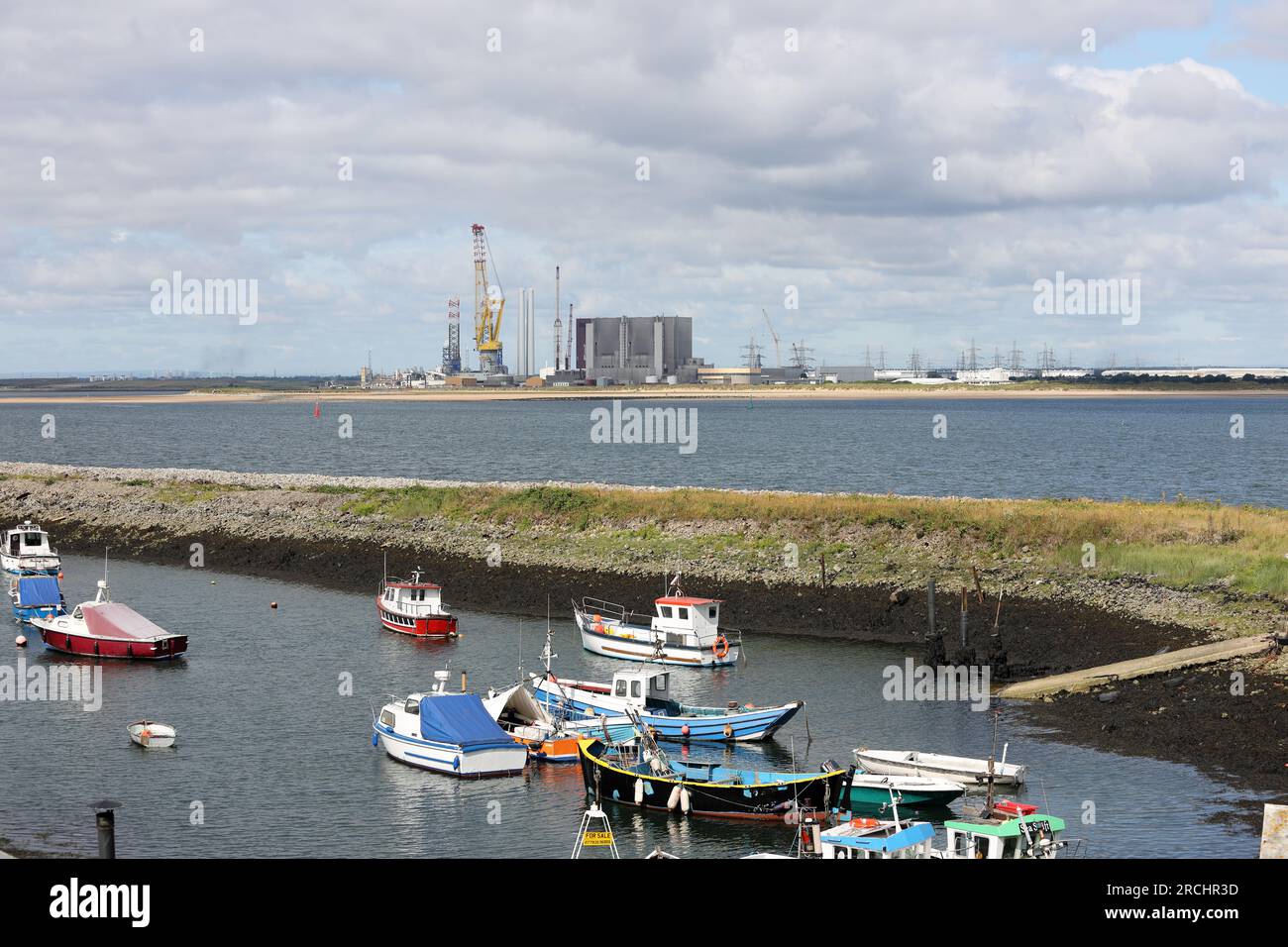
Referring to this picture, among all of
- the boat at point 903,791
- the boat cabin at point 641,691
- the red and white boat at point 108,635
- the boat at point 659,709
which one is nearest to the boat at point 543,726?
the boat at point 659,709

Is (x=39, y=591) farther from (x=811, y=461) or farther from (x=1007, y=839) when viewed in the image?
(x=811, y=461)

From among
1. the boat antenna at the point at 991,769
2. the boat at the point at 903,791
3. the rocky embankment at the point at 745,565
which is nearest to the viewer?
the boat antenna at the point at 991,769

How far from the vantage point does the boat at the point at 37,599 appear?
196ft

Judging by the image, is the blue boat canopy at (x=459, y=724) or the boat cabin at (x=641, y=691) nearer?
the blue boat canopy at (x=459, y=724)

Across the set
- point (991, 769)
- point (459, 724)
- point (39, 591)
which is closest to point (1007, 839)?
point (991, 769)

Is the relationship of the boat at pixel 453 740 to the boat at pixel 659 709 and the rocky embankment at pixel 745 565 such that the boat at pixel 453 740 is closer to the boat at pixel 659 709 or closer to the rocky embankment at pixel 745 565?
the boat at pixel 659 709

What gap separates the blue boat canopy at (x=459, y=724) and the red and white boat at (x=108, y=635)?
768 inches

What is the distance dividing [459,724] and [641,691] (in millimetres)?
7474

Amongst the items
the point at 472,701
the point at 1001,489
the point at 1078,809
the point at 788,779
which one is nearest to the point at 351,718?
the point at 472,701

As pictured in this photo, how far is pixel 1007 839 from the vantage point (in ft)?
88.9

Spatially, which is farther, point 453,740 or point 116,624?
point 116,624

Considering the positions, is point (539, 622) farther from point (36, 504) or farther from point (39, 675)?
point (36, 504)
